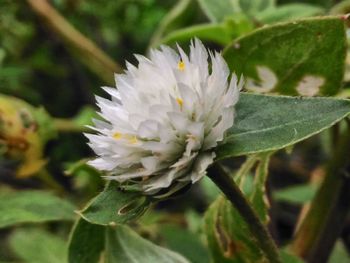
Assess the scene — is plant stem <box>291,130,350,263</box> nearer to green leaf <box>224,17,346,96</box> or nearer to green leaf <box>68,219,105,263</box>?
green leaf <box>224,17,346,96</box>

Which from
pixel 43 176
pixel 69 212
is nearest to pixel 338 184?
pixel 69 212

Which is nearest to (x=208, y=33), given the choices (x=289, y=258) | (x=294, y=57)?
(x=294, y=57)

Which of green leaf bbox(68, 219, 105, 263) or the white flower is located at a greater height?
the white flower

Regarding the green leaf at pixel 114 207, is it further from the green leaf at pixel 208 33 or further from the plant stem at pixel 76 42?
the plant stem at pixel 76 42

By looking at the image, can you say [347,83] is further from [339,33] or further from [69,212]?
[69,212]

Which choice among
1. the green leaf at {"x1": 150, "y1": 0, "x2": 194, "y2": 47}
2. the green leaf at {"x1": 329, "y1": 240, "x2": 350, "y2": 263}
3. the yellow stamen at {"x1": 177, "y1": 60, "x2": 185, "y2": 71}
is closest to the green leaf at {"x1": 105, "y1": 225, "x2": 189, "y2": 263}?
the yellow stamen at {"x1": 177, "y1": 60, "x2": 185, "y2": 71}
